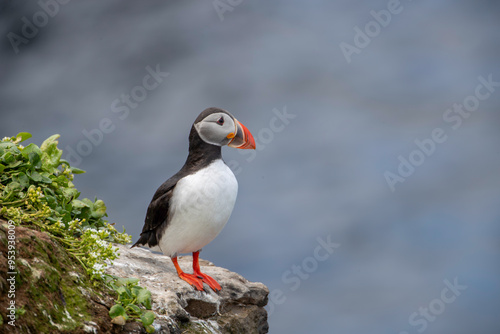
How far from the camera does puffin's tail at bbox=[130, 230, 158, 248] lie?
247 inches

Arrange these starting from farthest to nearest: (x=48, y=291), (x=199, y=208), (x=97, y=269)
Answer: (x=199, y=208) → (x=97, y=269) → (x=48, y=291)

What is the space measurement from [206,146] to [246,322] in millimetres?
2047

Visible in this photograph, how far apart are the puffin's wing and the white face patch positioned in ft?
1.89

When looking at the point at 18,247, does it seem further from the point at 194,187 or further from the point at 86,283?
the point at 194,187

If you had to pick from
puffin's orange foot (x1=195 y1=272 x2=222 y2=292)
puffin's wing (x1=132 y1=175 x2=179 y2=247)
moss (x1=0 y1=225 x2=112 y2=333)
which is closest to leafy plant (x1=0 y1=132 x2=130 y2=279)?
moss (x1=0 y1=225 x2=112 y2=333)

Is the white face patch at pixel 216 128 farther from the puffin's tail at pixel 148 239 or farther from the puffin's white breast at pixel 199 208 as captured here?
the puffin's tail at pixel 148 239

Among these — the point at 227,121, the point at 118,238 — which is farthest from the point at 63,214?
the point at 227,121

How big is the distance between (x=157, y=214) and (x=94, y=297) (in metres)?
1.61

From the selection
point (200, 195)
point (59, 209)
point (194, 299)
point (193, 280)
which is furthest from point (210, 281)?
point (59, 209)

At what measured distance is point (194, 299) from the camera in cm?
579

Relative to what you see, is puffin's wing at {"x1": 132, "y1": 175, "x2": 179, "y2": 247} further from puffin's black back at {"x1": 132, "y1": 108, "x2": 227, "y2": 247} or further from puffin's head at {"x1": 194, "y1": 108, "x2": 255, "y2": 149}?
puffin's head at {"x1": 194, "y1": 108, "x2": 255, "y2": 149}

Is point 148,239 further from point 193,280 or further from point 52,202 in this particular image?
point 52,202

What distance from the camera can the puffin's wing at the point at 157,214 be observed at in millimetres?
6074

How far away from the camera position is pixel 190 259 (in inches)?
302
